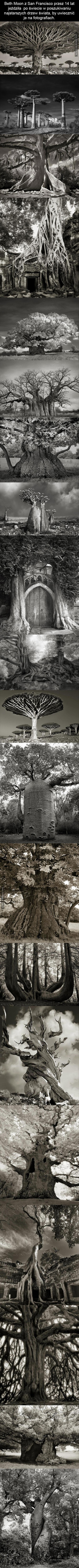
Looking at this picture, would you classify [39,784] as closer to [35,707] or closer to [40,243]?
[35,707]

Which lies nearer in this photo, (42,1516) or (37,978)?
(42,1516)

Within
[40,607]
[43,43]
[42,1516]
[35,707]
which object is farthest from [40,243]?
[42,1516]

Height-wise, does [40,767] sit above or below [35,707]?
below

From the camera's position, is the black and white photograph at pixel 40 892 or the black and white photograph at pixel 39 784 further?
the black and white photograph at pixel 40 892

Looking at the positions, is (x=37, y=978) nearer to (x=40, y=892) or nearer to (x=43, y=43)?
(x=40, y=892)

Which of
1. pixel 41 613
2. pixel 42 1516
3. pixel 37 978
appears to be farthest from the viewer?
pixel 41 613

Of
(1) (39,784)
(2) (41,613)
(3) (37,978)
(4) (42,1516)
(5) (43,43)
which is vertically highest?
(5) (43,43)

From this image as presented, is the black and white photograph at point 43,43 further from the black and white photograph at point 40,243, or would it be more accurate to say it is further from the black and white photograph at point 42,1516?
the black and white photograph at point 42,1516

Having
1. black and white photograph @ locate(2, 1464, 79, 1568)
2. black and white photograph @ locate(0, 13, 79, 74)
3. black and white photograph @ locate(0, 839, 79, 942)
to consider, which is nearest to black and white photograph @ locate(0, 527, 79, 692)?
black and white photograph @ locate(0, 839, 79, 942)

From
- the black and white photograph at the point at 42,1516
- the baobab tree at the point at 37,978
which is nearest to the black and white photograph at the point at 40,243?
the baobab tree at the point at 37,978

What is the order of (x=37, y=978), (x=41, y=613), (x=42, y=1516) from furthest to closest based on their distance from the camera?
(x=41, y=613) → (x=37, y=978) → (x=42, y=1516)

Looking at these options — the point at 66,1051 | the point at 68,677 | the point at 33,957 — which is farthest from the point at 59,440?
the point at 66,1051

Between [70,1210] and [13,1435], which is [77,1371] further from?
[70,1210]

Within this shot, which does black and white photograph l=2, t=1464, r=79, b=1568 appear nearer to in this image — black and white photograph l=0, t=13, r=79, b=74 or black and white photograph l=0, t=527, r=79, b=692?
black and white photograph l=0, t=527, r=79, b=692
